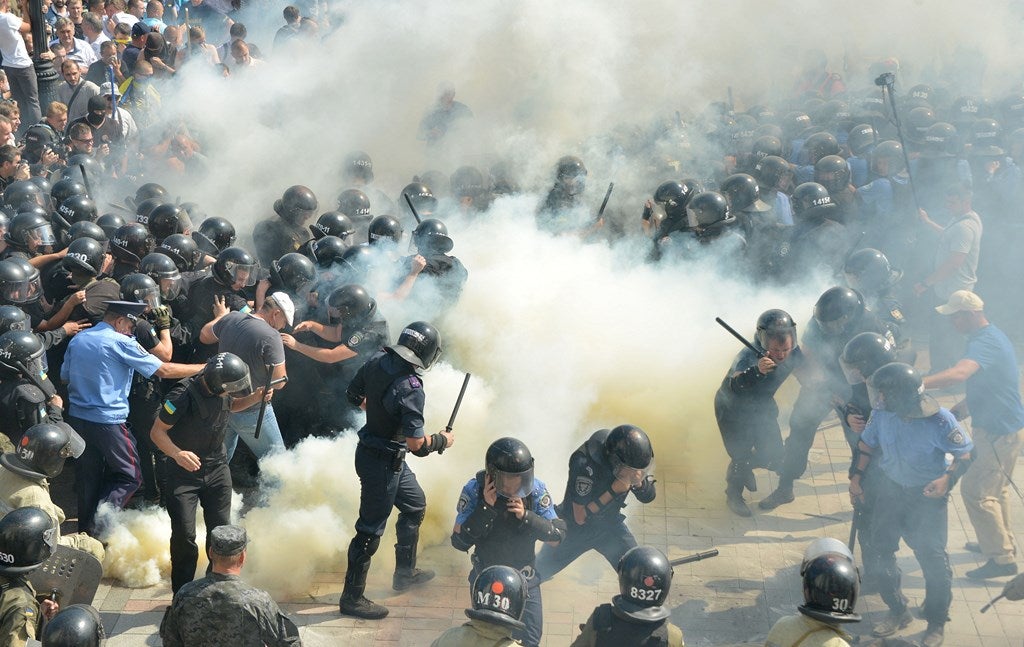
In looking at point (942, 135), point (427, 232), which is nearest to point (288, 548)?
point (427, 232)

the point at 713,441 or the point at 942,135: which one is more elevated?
the point at 942,135

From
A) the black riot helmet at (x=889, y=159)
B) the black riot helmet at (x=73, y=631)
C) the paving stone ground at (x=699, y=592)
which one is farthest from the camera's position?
the black riot helmet at (x=889, y=159)

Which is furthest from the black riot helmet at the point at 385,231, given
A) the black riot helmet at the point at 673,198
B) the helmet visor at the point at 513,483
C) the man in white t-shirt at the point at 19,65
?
the man in white t-shirt at the point at 19,65

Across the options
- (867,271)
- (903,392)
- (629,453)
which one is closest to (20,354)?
(629,453)

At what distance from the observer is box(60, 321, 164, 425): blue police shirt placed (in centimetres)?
648

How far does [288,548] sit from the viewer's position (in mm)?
6480

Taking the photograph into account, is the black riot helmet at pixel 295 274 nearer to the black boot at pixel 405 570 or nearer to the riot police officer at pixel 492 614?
the black boot at pixel 405 570

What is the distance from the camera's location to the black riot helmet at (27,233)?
8.25 meters

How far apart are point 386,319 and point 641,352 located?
1.92 metres

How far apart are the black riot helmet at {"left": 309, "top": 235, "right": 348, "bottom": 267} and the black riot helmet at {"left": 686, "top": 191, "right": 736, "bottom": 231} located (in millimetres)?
2836

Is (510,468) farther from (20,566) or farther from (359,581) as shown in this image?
(20,566)

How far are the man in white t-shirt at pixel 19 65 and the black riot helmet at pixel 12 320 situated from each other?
22.8ft

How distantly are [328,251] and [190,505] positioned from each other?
8.83 feet

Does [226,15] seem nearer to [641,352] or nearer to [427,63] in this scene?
[427,63]
